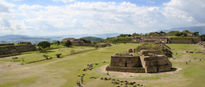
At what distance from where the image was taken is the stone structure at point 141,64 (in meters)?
21.6

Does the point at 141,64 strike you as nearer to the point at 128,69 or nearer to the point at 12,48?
the point at 128,69

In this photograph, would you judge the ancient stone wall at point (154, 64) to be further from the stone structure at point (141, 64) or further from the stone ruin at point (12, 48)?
the stone ruin at point (12, 48)

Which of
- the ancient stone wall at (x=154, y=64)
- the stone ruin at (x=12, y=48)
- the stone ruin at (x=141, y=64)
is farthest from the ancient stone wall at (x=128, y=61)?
the stone ruin at (x=12, y=48)

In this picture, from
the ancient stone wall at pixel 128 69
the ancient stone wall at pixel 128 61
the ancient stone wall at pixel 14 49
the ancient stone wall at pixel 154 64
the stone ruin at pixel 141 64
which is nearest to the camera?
the ancient stone wall at pixel 154 64

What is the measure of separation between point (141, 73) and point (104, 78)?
19.6 feet

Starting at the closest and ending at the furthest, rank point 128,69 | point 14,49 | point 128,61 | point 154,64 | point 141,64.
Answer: point 154,64
point 128,69
point 128,61
point 141,64
point 14,49

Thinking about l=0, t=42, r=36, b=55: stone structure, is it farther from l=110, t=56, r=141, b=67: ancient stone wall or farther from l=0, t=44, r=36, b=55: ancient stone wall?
l=110, t=56, r=141, b=67: ancient stone wall

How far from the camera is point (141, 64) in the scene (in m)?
23.6

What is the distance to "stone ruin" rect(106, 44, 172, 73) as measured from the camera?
21641 mm

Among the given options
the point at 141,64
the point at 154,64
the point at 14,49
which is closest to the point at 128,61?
the point at 141,64

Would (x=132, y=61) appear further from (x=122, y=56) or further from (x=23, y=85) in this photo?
(x=23, y=85)

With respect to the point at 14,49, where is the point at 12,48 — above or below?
above

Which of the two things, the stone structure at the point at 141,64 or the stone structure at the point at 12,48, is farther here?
the stone structure at the point at 12,48

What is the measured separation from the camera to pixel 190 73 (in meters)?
20.5
